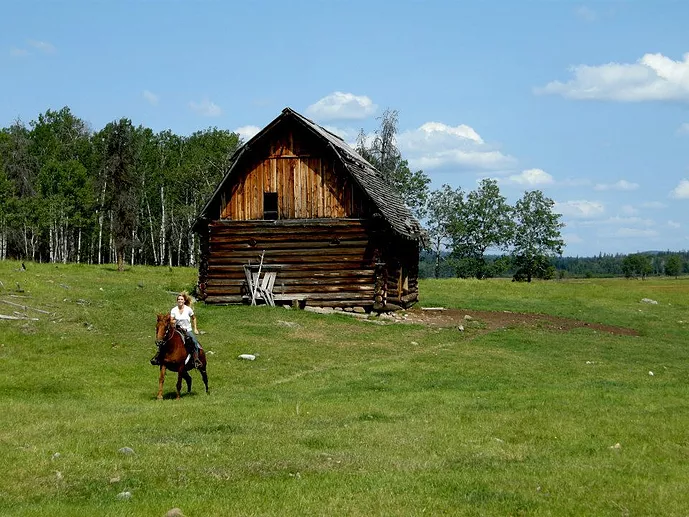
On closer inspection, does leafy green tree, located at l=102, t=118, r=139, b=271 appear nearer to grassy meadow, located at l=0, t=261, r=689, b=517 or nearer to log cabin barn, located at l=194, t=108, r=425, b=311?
log cabin barn, located at l=194, t=108, r=425, b=311

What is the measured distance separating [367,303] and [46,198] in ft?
163

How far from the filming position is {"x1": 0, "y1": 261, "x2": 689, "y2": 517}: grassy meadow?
9125 millimetres

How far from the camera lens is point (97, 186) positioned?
3108 inches

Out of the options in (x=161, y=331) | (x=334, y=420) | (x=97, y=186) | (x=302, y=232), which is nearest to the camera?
(x=334, y=420)

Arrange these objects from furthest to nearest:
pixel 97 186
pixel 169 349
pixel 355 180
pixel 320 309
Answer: pixel 97 186, pixel 320 309, pixel 355 180, pixel 169 349

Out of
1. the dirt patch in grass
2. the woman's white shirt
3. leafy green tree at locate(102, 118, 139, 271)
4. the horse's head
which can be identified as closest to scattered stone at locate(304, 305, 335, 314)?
the dirt patch in grass

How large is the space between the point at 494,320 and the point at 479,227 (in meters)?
63.1

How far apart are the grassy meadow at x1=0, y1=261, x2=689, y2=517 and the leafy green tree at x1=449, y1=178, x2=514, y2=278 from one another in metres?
65.4

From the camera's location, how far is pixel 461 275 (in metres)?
97.8

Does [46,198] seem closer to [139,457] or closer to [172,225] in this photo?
[172,225]

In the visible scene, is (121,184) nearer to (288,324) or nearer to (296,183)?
(296,183)

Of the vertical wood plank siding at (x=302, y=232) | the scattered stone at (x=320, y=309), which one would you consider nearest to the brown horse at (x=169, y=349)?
the scattered stone at (x=320, y=309)

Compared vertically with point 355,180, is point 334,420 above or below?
below

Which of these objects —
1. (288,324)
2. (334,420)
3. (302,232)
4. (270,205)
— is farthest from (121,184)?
(334,420)
